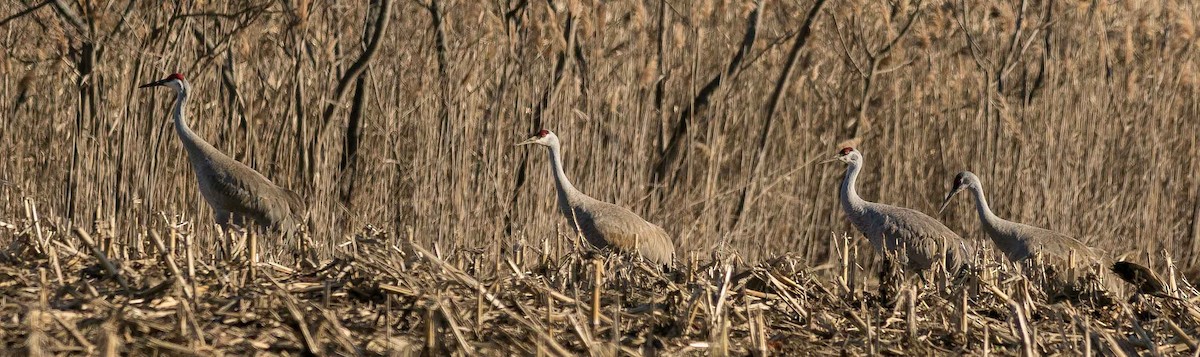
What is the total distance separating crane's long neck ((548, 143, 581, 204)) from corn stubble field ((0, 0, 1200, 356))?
0.62 feet

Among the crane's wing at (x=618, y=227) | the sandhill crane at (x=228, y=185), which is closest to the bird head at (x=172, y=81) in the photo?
the sandhill crane at (x=228, y=185)

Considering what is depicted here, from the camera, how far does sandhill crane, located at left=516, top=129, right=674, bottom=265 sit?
569 centimetres

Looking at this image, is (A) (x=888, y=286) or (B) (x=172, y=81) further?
(B) (x=172, y=81)

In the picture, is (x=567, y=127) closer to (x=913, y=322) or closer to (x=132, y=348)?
(x=913, y=322)

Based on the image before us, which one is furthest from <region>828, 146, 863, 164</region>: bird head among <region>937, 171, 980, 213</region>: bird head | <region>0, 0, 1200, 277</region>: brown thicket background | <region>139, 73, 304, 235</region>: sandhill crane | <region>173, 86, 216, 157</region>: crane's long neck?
<region>173, 86, 216, 157</region>: crane's long neck

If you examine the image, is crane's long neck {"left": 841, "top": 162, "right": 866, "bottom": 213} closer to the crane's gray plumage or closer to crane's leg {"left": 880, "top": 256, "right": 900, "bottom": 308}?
the crane's gray plumage

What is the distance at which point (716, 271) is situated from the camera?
10.5 feet

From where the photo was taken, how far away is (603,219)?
576 cm

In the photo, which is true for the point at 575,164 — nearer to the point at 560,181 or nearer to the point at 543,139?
the point at 560,181

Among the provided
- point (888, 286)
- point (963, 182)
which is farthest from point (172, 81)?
point (963, 182)

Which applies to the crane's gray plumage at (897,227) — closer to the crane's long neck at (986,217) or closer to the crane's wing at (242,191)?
the crane's long neck at (986,217)

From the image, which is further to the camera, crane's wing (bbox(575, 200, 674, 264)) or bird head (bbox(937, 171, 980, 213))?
bird head (bbox(937, 171, 980, 213))

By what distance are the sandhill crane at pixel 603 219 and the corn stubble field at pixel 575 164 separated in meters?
0.18

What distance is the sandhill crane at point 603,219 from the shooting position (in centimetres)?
569
